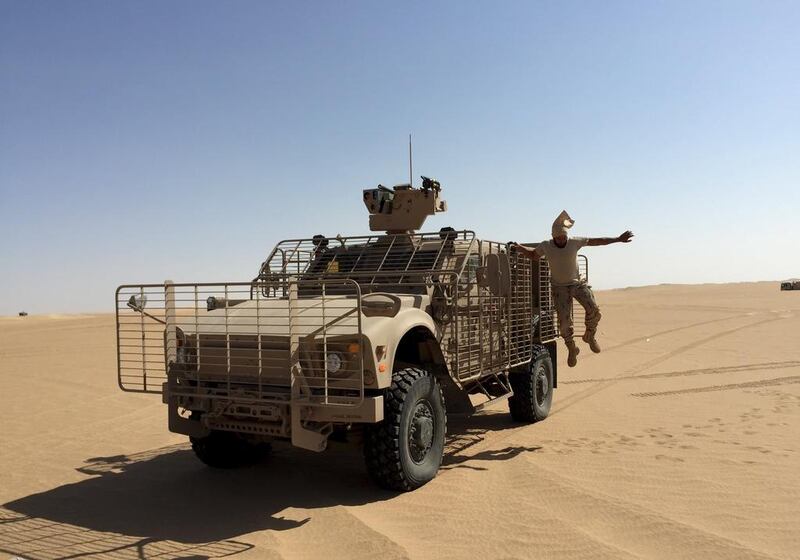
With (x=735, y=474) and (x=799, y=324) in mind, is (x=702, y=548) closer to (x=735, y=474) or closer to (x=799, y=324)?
(x=735, y=474)

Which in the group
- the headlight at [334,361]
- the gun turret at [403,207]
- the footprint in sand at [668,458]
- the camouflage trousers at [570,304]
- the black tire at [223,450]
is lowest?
the footprint in sand at [668,458]

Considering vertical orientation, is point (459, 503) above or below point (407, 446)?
below

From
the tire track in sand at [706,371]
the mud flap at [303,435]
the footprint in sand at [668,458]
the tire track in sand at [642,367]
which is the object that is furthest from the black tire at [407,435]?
the tire track in sand at [706,371]

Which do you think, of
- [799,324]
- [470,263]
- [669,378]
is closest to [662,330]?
[799,324]

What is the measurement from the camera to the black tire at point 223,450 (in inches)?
248

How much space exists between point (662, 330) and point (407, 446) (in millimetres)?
18529

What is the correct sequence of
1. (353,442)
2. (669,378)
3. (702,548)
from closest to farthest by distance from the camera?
(702,548) < (353,442) < (669,378)

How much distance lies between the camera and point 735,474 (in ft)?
19.0

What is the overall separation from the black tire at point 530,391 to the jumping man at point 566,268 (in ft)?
1.77

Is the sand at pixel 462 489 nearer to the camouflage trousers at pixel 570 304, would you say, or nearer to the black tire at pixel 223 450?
the black tire at pixel 223 450

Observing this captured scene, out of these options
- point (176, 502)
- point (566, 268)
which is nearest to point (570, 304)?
point (566, 268)

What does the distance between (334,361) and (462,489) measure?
162 cm

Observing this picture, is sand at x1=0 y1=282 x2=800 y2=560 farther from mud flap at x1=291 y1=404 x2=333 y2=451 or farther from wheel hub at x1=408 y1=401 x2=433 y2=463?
mud flap at x1=291 y1=404 x2=333 y2=451

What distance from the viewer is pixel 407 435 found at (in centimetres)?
539
